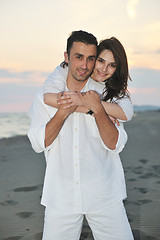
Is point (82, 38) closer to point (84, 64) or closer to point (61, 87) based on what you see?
point (84, 64)

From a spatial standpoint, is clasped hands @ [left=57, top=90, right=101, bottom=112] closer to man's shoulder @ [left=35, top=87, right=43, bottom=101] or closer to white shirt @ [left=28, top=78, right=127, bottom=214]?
white shirt @ [left=28, top=78, right=127, bottom=214]

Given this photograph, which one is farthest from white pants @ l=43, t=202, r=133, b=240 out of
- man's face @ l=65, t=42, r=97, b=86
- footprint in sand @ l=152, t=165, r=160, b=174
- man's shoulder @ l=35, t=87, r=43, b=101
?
footprint in sand @ l=152, t=165, r=160, b=174

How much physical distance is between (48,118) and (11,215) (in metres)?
2.72

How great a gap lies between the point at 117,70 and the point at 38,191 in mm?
3665

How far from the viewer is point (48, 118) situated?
115 inches

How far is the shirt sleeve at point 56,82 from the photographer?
2961mm

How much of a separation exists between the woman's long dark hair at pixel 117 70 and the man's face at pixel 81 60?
35 centimetres

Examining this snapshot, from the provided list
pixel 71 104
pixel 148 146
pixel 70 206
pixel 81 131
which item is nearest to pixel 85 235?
pixel 70 206

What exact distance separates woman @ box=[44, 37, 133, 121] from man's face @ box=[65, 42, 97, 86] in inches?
8.3

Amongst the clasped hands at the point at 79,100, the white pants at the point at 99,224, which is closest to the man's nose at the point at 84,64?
the clasped hands at the point at 79,100

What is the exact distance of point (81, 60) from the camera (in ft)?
9.33

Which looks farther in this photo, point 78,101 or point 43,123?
point 43,123

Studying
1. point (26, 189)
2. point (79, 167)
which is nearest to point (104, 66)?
point (79, 167)

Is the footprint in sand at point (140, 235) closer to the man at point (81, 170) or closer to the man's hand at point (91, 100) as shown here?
the man at point (81, 170)
